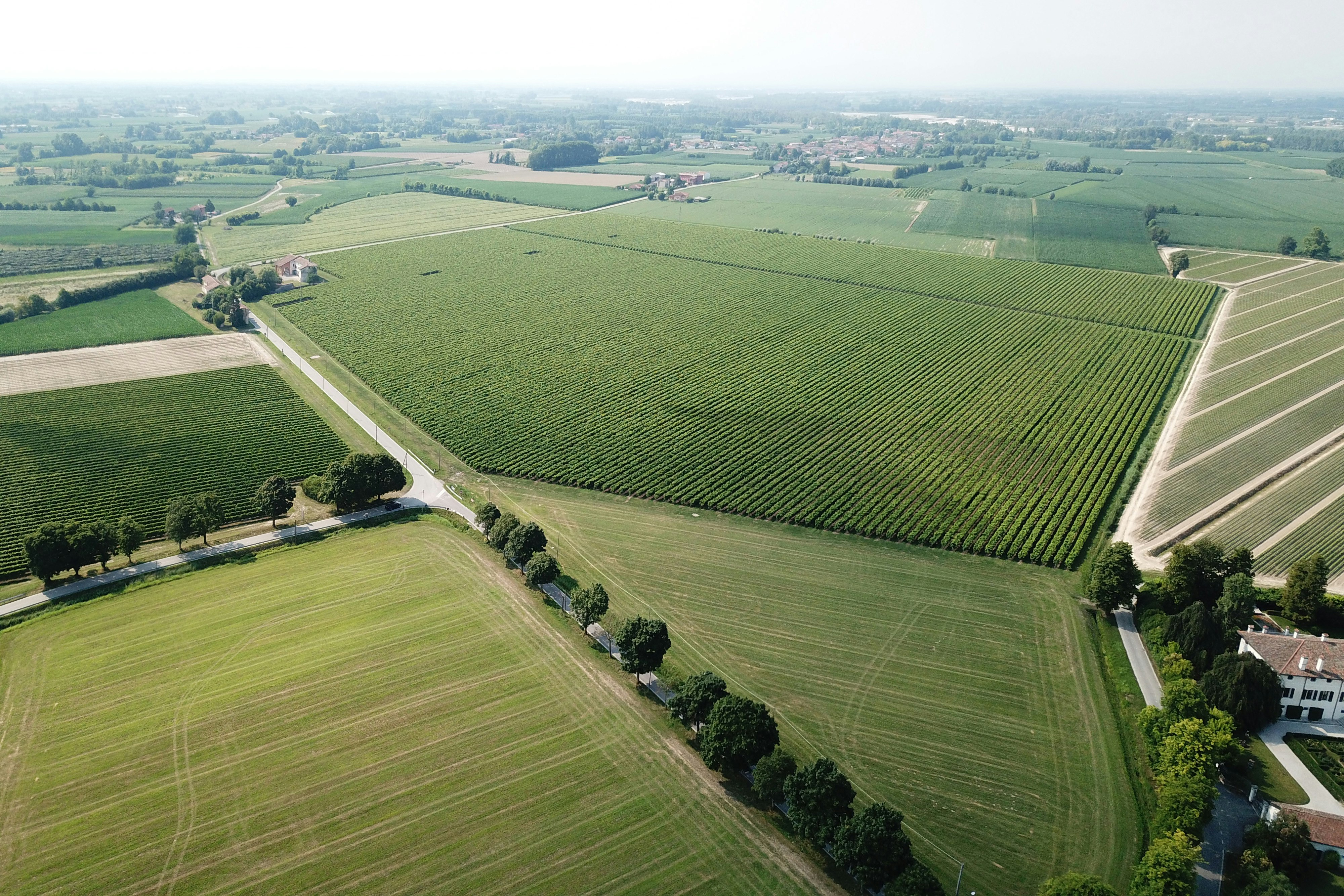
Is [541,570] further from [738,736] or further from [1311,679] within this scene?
[1311,679]

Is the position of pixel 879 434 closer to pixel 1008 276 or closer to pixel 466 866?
pixel 466 866

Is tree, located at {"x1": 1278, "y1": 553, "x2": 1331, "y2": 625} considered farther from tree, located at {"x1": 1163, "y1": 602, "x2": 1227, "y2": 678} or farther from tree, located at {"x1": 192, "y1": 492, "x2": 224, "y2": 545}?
tree, located at {"x1": 192, "y1": 492, "x2": 224, "y2": 545}

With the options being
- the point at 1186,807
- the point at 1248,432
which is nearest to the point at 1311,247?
the point at 1248,432

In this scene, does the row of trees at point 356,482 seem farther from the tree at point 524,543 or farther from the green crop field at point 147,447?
the tree at point 524,543

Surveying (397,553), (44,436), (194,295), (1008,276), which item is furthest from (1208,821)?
(194,295)

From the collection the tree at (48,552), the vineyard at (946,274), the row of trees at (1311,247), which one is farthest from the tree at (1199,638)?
the row of trees at (1311,247)

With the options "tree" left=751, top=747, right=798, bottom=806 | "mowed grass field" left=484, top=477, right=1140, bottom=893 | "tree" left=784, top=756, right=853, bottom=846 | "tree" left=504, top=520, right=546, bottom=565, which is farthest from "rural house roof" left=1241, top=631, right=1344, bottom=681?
"tree" left=504, top=520, right=546, bottom=565

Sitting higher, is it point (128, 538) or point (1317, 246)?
point (1317, 246)
